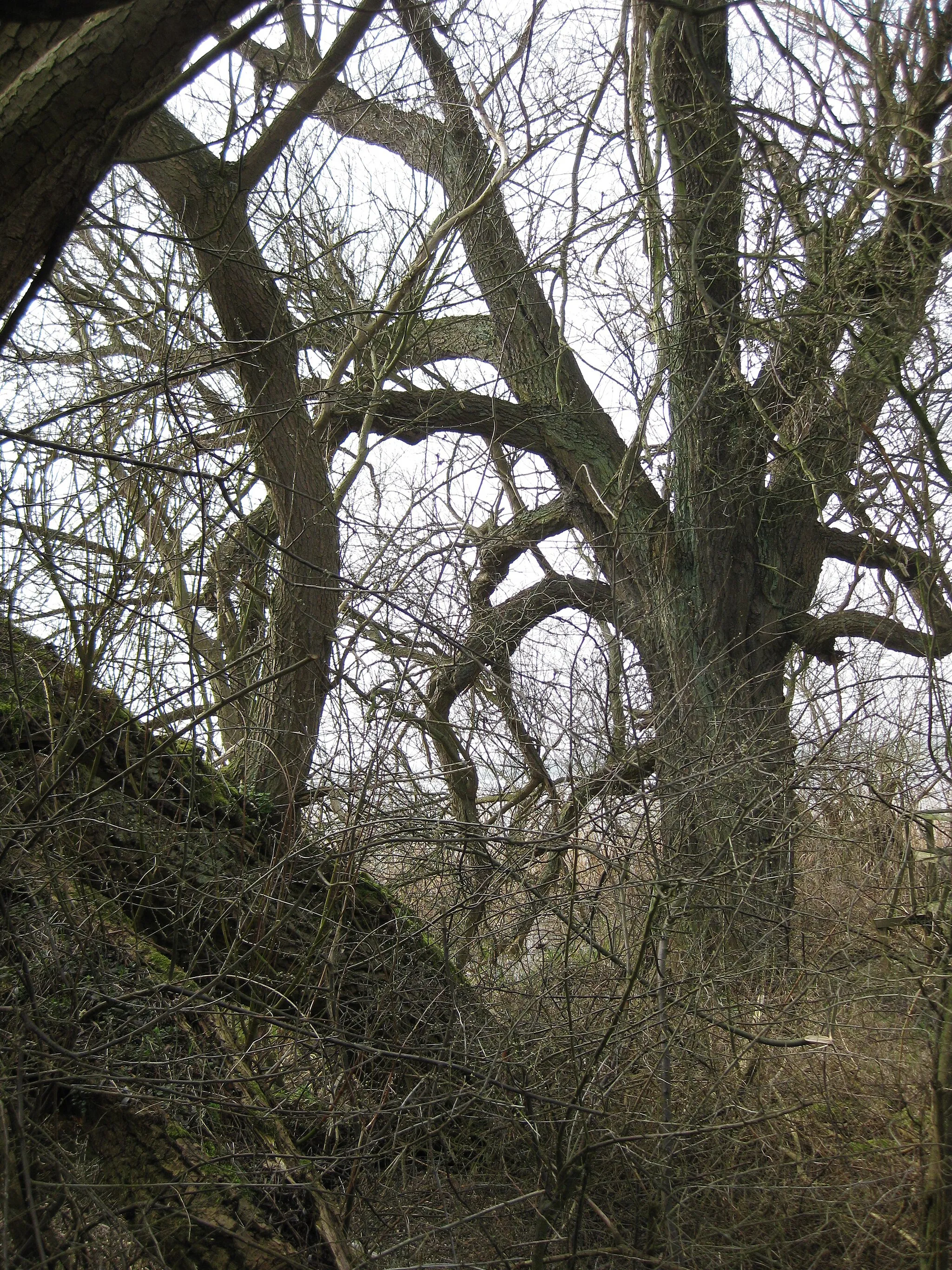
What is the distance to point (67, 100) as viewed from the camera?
1.83 metres

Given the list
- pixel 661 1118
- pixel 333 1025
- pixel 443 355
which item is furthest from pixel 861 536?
pixel 333 1025

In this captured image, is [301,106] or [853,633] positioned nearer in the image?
[301,106]

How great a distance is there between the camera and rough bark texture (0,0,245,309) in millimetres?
1819

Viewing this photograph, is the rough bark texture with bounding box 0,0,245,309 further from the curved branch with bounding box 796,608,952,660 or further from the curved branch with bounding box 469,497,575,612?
the curved branch with bounding box 796,608,952,660

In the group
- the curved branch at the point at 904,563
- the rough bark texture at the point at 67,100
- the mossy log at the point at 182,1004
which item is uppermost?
the curved branch at the point at 904,563

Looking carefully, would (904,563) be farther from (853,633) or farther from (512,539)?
(512,539)

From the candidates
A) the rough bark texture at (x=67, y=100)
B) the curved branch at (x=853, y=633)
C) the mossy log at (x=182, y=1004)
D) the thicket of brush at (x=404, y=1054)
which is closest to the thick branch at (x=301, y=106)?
the rough bark texture at (x=67, y=100)

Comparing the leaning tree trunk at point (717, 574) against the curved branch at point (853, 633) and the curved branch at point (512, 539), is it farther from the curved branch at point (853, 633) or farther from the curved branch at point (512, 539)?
the curved branch at point (512, 539)

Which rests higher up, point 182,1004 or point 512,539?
point 512,539

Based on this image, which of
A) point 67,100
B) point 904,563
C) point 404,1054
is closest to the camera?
point 67,100

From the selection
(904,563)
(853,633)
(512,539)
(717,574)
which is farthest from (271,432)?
(853,633)

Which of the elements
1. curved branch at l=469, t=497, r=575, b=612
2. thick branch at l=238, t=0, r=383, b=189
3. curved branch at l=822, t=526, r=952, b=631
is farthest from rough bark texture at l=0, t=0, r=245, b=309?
curved branch at l=469, t=497, r=575, b=612

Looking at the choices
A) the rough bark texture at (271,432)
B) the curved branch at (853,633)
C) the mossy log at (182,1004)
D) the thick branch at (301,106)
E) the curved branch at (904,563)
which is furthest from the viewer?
the curved branch at (853,633)

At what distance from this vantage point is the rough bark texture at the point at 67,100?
1819 mm
